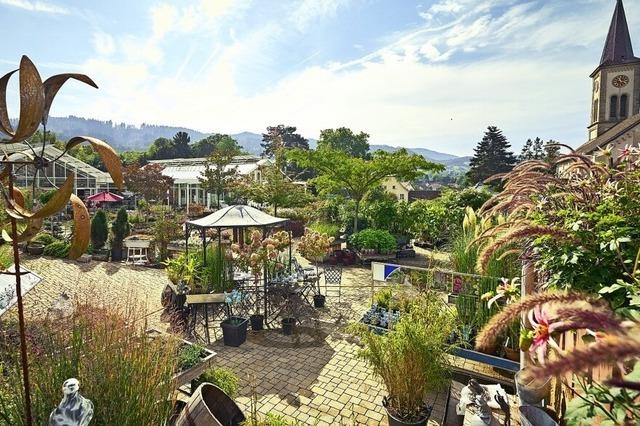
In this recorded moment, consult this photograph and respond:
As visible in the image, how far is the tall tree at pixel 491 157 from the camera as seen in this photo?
41.0 metres

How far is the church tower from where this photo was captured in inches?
1178

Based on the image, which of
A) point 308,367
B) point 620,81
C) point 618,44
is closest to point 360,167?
point 308,367

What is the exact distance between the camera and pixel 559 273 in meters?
1.87

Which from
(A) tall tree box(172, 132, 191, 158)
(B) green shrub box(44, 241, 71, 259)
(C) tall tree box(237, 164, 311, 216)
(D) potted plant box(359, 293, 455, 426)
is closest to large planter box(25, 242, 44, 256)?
(B) green shrub box(44, 241, 71, 259)

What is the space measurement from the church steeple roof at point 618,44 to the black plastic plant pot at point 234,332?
38.1 metres

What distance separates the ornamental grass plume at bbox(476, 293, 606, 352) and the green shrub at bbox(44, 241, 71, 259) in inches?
506

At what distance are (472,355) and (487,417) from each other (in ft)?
4.91

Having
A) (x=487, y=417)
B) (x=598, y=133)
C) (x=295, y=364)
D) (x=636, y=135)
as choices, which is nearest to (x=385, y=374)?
(x=487, y=417)

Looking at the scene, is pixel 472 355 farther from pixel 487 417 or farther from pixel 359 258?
pixel 359 258

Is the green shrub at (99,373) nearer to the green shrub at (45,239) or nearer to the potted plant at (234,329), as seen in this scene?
the potted plant at (234,329)

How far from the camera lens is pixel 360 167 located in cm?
1303

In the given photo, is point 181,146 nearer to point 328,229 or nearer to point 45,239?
point 45,239

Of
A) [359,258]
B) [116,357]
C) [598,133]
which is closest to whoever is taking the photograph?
[116,357]

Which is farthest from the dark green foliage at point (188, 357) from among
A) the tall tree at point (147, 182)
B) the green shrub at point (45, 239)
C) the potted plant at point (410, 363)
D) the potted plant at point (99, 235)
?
the tall tree at point (147, 182)
